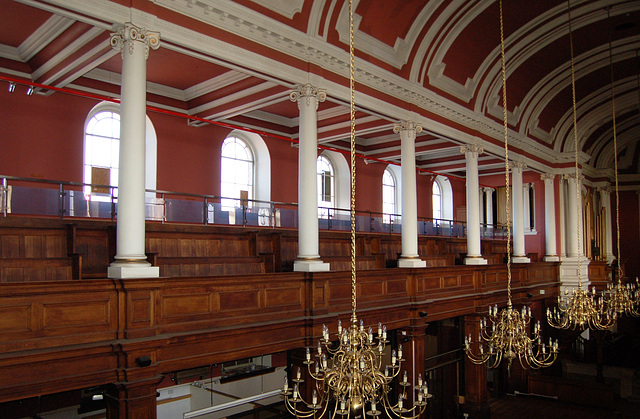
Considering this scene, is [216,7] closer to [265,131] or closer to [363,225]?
[265,131]

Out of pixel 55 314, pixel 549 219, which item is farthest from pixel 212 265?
pixel 549 219

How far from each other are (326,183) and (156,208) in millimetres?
8250

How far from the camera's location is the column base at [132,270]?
6512mm

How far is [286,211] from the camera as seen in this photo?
13273 mm

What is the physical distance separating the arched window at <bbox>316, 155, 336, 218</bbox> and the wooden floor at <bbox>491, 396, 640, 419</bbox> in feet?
26.1

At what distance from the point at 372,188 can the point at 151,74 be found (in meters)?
9.42

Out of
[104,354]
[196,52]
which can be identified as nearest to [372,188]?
[196,52]

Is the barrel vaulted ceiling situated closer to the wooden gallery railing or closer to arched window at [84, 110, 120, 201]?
arched window at [84, 110, 120, 201]

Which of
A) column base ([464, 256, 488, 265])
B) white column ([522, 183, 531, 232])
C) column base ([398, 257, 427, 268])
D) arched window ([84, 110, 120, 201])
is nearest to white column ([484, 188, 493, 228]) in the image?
white column ([522, 183, 531, 232])

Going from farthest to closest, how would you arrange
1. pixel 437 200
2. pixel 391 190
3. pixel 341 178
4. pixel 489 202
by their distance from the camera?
1. pixel 489 202
2. pixel 437 200
3. pixel 391 190
4. pixel 341 178

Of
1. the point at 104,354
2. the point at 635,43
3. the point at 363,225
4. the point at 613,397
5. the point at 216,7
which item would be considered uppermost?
the point at 635,43

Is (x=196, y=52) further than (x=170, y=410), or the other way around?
(x=170, y=410)

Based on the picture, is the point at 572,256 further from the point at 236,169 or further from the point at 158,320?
the point at 158,320

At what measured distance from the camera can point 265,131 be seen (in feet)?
49.2
